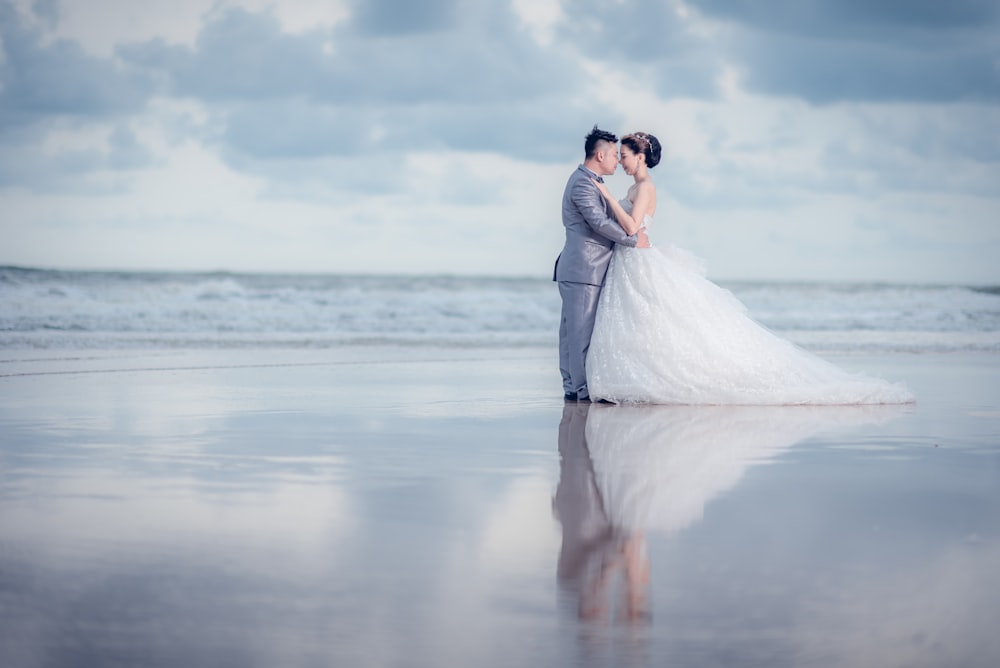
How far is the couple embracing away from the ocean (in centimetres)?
723

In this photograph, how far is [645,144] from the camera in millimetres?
7711

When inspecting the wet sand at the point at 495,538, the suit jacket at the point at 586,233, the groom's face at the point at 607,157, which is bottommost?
the wet sand at the point at 495,538

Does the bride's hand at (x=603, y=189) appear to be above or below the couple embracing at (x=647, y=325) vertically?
above

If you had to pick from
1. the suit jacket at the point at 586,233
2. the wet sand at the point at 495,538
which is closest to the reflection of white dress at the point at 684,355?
the suit jacket at the point at 586,233

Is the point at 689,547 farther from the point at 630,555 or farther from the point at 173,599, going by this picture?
the point at 173,599

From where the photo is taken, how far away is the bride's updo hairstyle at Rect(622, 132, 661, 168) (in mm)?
7682

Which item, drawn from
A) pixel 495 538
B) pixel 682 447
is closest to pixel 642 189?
pixel 682 447

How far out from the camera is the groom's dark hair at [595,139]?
7.59 m

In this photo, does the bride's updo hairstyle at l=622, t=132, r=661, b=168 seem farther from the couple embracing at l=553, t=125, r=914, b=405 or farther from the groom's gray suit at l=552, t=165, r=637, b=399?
the groom's gray suit at l=552, t=165, r=637, b=399

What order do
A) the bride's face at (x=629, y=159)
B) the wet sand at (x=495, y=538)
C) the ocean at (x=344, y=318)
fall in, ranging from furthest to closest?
the ocean at (x=344, y=318), the bride's face at (x=629, y=159), the wet sand at (x=495, y=538)

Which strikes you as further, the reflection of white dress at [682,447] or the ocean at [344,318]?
the ocean at [344,318]

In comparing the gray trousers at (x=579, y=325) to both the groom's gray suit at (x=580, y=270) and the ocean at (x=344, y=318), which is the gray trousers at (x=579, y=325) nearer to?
the groom's gray suit at (x=580, y=270)

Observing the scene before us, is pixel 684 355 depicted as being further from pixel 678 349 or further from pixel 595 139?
pixel 595 139

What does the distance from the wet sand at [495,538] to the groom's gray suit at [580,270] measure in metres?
1.12
